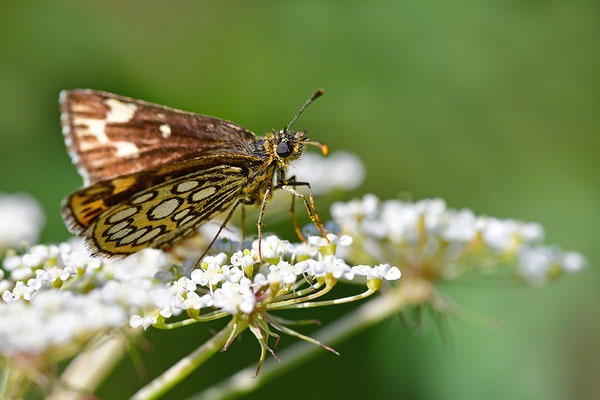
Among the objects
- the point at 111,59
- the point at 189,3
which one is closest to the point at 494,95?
the point at 189,3

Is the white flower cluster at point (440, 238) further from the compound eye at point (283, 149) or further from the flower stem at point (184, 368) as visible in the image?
the flower stem at point (184, 368)

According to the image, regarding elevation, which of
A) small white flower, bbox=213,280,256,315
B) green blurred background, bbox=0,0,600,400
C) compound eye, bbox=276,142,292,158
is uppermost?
green blurred background, bbox=0,0,600,400

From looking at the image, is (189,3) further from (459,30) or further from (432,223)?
(432,223)

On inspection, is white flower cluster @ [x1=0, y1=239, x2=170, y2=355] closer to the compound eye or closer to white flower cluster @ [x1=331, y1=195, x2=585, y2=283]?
the compound eye

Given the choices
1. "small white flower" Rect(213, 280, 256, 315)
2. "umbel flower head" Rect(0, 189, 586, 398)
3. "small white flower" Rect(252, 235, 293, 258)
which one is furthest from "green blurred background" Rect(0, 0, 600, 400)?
"small white flower" Rect(213, 280, 256, 315)

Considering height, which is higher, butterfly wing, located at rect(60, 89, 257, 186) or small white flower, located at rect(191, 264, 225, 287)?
butterfly wing, located at rect(60, 89, 257, 186)

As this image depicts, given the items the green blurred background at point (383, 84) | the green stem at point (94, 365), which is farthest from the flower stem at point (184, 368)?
the green blurred background at point (383, 84)
